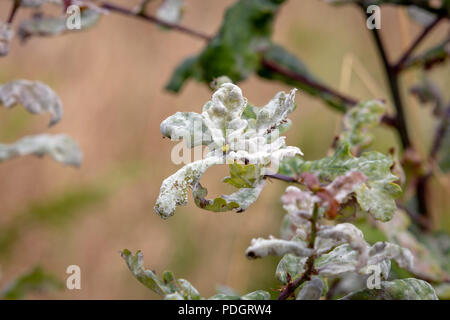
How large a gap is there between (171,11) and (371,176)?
0.47 m

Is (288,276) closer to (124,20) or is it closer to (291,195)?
(291,195)

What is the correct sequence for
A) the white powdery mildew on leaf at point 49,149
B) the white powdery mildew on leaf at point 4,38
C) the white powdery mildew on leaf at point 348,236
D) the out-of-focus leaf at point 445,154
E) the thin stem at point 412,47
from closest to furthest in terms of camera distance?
the white powdery mildew on leaf at point 348,236
the white powdery mildew on leaf at point 4,38
the white powdery mildew on leaf at point 49,149
the thin stem at point 412,47
the out-of-focus leaf at point 445,154

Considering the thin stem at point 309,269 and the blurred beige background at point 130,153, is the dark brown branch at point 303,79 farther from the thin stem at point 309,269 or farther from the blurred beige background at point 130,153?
the blurred beige background at point 130,153

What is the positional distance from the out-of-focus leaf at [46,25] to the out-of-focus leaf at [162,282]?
13.9 inches

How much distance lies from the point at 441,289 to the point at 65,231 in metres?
1.10

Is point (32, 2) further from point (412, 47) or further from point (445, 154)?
point (445, 154)

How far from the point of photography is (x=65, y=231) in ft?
4.65

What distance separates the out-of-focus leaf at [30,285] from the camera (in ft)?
1.97

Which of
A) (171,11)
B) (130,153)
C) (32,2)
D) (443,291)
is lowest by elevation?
(443,291)

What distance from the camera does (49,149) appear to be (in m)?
0.54

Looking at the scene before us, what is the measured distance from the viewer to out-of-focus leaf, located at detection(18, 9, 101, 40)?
59 cm

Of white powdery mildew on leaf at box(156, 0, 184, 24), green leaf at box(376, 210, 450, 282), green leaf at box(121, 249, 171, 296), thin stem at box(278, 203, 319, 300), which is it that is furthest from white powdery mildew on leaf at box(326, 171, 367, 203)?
white powdery mildew on leaf at box(156, 0, 184, 24)

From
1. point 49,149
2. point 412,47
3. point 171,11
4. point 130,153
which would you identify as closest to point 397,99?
point 412,47

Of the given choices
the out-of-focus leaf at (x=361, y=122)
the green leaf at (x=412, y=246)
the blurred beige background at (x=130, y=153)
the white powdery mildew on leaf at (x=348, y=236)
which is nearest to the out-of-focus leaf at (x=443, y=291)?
the green leaf at (x=412, y=246)
